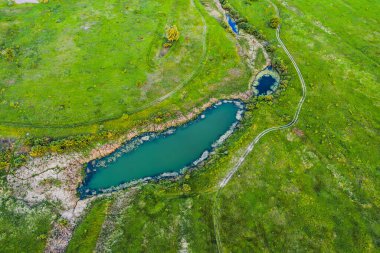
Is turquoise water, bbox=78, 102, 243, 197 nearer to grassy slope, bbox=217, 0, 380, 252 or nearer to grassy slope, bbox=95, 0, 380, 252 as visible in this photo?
grassy slope, bbox=95, 0, 380, 252

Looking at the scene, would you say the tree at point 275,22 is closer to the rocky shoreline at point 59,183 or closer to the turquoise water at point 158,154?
the turquoise water at point 158,154

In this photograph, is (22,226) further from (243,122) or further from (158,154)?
(243,122)

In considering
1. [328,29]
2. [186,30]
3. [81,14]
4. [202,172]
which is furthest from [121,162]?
[328,29]

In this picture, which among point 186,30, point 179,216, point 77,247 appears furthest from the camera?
point 186,30

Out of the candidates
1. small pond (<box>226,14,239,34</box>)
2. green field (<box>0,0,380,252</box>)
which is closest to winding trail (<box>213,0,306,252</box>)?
green field (<box>0,0,380,252</box>)

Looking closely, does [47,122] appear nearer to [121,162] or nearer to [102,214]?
[121,162]
